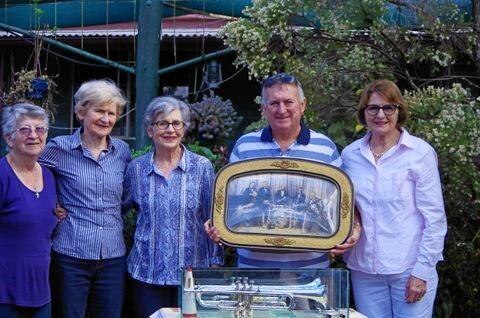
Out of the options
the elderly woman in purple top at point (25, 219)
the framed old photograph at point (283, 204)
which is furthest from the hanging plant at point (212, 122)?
the framed old photograph at point (283, 204)

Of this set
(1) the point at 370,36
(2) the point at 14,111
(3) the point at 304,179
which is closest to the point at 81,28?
(1) the point at 370,36

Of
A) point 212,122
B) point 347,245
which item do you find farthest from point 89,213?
point 212,122

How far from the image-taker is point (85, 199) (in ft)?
12.3

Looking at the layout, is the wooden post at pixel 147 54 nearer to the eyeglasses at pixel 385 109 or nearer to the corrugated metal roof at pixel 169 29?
the corrugated metal roof at pixel 169 29

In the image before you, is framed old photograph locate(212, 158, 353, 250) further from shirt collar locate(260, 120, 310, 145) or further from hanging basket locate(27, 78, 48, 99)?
hanging basket locate(27, 78, 48, 99)

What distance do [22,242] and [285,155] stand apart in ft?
4.29

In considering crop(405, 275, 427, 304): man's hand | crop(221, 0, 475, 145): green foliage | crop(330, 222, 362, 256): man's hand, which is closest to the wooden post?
crop(221, 0, 475, 145): green foliage

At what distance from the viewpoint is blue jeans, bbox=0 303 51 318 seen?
3537 mm

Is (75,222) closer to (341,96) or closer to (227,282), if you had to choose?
(227,282)

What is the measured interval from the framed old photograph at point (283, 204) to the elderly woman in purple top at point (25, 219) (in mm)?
841

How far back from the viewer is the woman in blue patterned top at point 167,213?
3.73 meters

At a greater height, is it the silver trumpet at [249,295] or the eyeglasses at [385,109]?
the eyeglasses at [385,109]

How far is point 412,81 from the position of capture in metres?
5.82

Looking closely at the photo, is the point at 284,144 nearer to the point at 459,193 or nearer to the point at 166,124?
the point at 166,124
